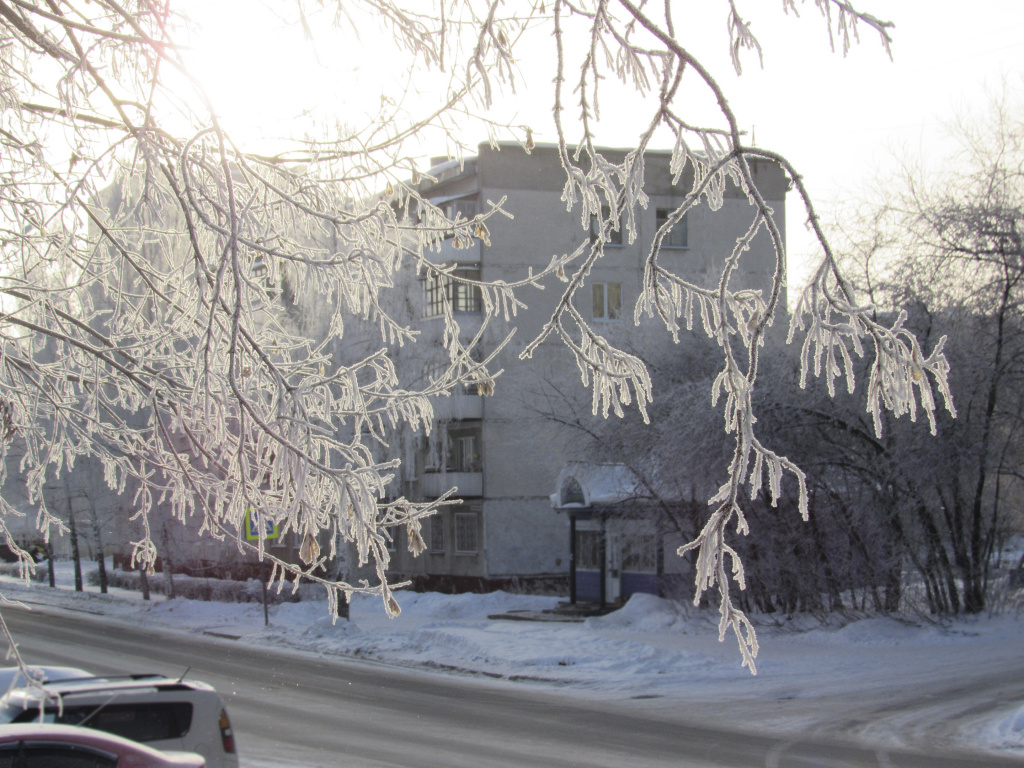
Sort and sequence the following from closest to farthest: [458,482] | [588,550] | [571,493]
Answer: [571,493], [588,550], [458,482]

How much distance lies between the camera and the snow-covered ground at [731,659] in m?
11.8

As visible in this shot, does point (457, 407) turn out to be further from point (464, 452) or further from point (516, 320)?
A: point (464, 452)

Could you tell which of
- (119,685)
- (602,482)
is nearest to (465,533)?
(602,482)

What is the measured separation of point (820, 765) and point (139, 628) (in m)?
19.5

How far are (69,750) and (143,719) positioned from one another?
7.40 feet

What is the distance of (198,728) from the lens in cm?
795

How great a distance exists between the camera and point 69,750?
226 inches

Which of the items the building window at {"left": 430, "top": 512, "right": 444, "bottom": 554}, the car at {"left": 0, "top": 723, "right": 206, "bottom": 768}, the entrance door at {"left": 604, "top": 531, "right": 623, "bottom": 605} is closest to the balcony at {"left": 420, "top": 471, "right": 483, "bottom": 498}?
the building window at {"left": 430, "top": 512, "right": 444, "bottom": 554}

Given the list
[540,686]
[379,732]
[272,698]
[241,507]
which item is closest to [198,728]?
[379,732]

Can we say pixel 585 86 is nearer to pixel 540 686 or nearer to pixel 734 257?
pixel 734 257

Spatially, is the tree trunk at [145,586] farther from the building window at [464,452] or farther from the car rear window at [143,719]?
the car rear window at [143,719]

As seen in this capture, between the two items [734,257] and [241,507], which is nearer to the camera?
[734,257]

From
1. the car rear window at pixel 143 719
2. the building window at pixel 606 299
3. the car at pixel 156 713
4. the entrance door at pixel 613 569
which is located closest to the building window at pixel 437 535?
the entrance door at pixel 613 569

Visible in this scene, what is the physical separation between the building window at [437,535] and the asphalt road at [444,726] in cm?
1418
